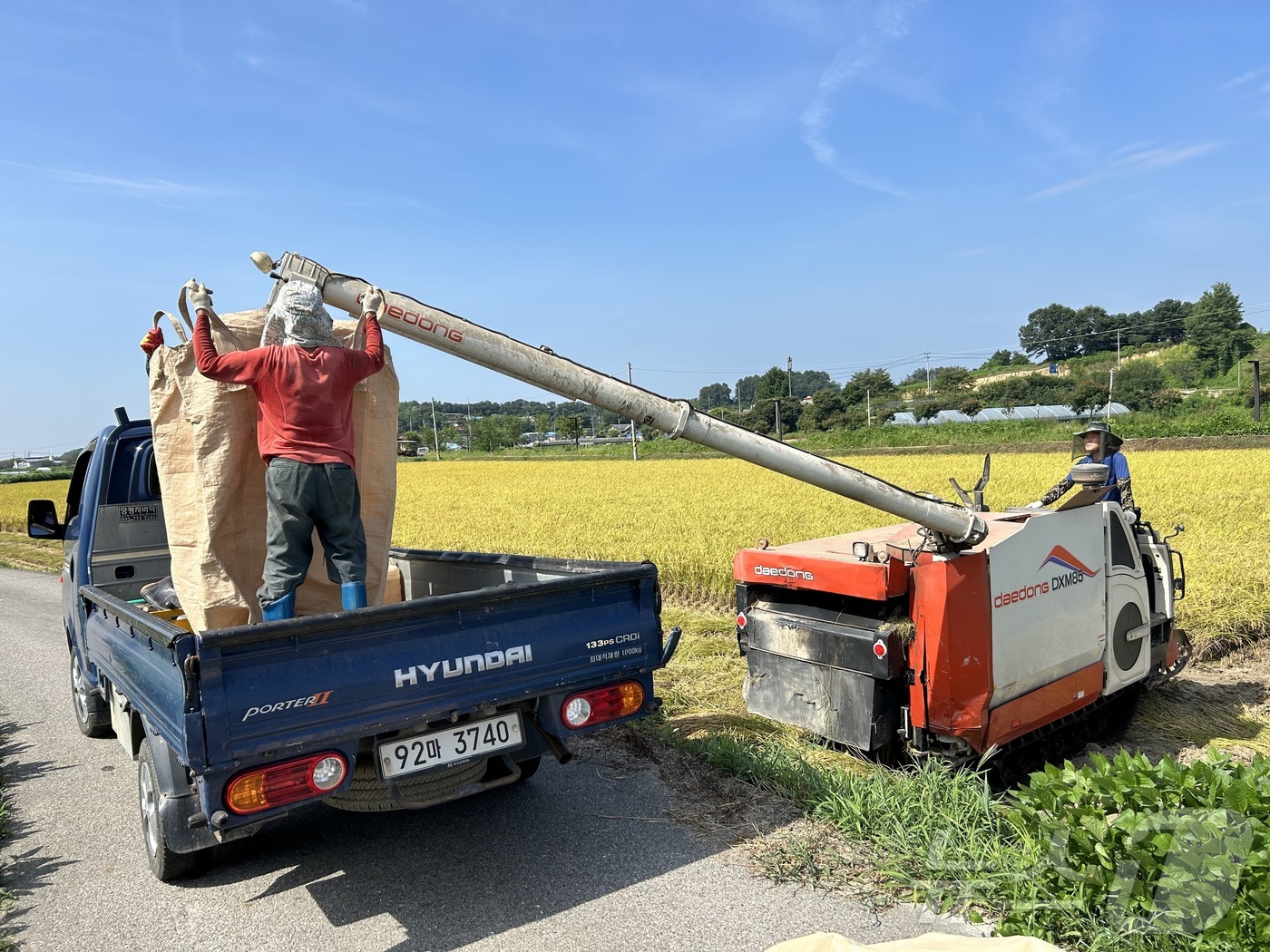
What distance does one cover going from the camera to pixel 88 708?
17.8ft

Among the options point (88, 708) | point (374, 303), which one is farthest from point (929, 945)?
point (88, 708)

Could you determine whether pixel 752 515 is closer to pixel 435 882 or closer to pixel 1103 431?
pixel 1103 431

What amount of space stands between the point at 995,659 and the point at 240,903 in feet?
12.0

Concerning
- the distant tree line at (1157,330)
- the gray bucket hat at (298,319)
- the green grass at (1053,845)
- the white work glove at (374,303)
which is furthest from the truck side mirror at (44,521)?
the distant tree line at (1157,330)

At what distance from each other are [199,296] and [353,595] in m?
1.44

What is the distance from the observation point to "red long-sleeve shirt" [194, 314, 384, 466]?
3506 mm

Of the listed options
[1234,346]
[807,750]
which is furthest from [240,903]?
[1234,346]

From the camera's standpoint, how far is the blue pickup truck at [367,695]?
2805 millimetres

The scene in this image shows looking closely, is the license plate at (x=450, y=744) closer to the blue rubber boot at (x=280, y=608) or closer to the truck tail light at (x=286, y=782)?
the truck tail light at (x=286, y=782)

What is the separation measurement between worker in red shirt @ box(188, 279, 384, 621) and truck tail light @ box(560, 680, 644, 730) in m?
1.04

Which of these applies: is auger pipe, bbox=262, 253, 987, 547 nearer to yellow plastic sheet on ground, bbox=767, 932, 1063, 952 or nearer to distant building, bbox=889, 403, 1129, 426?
yellow plastic sheet on ground, bbox=767, 932, 1063, 952

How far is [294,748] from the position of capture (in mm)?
2938

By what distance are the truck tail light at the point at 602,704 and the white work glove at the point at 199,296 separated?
2302mm

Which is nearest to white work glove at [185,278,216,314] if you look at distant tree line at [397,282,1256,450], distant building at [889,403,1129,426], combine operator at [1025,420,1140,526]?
combine operator at [1025,420,1140,526]
